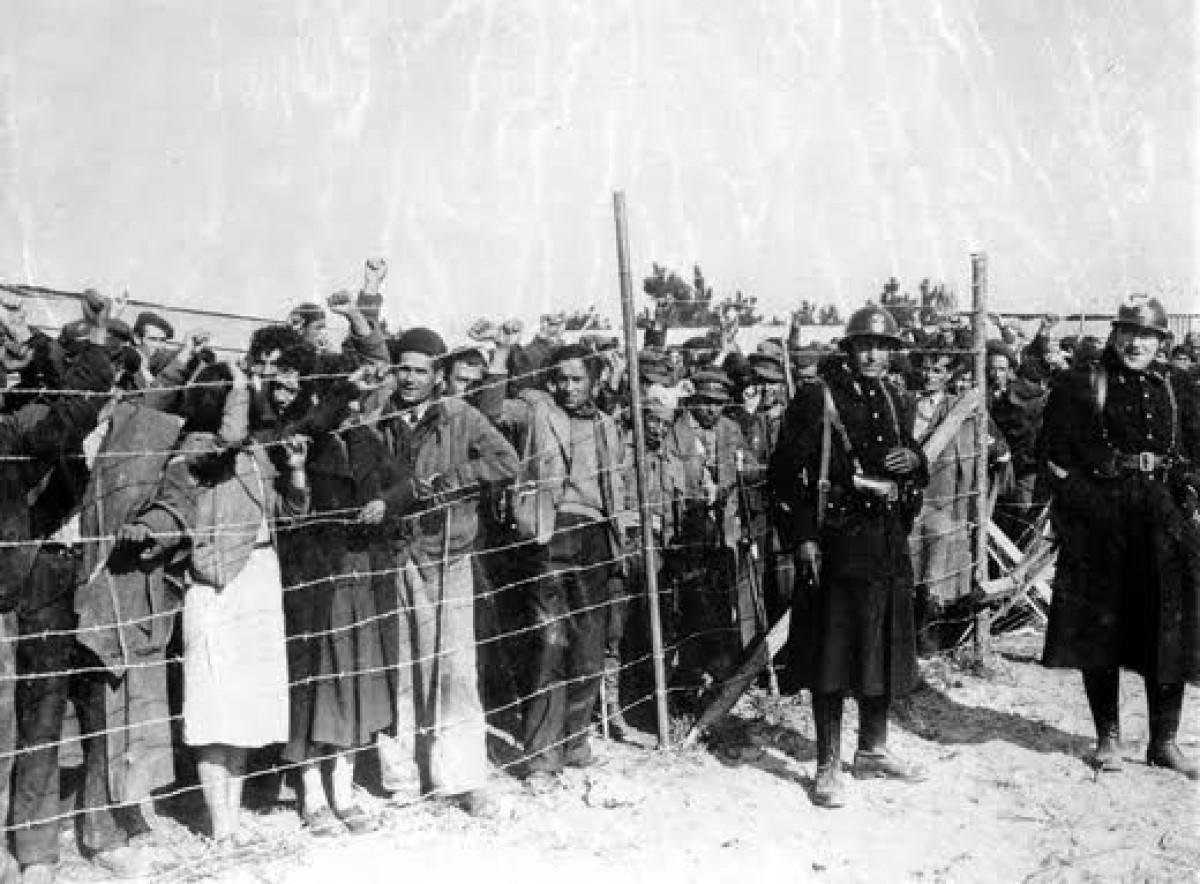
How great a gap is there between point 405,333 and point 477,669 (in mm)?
1645

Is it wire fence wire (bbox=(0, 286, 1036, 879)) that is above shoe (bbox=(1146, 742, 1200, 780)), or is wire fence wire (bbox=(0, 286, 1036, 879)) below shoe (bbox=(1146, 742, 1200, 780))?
above

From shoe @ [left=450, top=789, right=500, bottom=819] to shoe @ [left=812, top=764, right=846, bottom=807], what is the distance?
150cm

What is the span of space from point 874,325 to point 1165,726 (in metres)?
2.52

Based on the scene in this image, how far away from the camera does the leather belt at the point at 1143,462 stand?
18.6 feet

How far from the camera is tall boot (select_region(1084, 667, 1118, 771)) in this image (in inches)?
228

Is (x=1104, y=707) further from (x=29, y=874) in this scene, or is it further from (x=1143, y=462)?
(x=29, y=874)

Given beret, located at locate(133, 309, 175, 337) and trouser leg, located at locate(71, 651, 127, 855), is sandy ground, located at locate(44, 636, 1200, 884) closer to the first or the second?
trouser leg, located at locate(71, 651, 127, 855)

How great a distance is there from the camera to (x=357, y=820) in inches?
Result: 198

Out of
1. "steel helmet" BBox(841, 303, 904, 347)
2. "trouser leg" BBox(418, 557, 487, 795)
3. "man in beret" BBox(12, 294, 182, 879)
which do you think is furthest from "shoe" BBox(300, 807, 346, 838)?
"steel helmet" BBox(841, 303, 904, 347)

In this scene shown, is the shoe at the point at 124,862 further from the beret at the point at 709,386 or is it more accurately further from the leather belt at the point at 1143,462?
the leather belt at the point at 1143,462

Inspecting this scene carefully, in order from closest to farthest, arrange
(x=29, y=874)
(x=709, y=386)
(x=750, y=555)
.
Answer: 1. (x=29, y=874)
2. (x=750, y=555)
3. (x=709, y=386)

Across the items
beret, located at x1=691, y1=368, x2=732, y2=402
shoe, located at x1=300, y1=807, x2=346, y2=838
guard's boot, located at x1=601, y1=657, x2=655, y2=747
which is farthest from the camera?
beret, located at x1=691, y1=368, x2=732, y2=402

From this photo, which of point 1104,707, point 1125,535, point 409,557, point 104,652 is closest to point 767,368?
point 1125,535

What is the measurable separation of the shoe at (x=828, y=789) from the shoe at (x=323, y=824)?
2.18 meters
